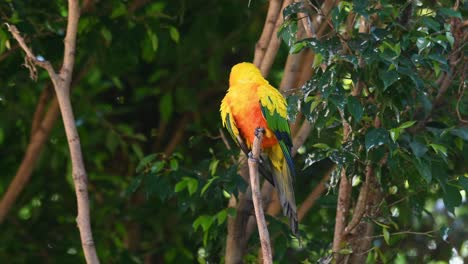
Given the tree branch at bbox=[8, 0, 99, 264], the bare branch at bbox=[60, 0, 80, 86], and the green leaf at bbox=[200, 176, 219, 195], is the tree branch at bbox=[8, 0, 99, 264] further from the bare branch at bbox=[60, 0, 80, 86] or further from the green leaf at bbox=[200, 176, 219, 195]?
the green leaf at bbox=[200, 176, 219, 195]

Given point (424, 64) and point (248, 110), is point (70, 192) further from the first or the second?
point (424, 64)

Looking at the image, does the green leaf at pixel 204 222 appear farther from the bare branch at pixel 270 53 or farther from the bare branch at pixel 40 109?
the bare branch at pixel 40 109

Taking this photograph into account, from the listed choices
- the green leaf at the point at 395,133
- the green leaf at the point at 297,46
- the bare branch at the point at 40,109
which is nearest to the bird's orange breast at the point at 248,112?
the green leaf at the point at 297,46

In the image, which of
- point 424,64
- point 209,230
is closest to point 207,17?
point 209,230

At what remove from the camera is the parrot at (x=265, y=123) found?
15.6 feet

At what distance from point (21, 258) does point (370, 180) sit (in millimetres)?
2841

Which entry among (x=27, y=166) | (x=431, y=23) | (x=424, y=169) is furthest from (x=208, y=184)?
(x=27, y=166)

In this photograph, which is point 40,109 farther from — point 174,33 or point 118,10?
point 174,33

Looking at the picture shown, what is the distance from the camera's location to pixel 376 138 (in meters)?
4.16

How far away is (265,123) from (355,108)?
79cm

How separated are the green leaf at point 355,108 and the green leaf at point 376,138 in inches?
4.3

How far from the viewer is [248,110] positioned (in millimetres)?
4809

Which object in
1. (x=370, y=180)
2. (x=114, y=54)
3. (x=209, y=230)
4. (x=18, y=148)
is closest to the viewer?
(x=370, y=180)

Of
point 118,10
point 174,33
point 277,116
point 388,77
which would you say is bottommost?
point 277,116
